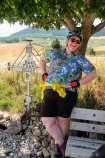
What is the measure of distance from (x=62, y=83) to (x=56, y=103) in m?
0.31

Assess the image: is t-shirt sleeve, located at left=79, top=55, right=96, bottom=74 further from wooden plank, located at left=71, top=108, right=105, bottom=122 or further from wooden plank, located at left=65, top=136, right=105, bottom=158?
wooden plank, located at left=65, top=136, right=105, bottom=158

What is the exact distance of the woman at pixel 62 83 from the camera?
2.30 metres

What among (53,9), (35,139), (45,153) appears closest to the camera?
(53,9)

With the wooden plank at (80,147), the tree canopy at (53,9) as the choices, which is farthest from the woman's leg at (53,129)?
the tree canopy at (53,9)

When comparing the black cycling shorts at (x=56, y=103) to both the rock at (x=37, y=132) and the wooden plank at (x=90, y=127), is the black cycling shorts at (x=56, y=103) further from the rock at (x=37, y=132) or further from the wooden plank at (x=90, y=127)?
the rock at (x=37, y=132)

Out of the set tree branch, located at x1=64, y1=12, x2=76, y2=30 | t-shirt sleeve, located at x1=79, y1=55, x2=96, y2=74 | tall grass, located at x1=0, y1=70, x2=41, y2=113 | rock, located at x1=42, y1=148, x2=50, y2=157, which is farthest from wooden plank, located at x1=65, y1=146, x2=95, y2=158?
tree branch, located at x1=64, y1=12, x2=76, y2=30

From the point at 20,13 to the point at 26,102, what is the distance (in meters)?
2.04

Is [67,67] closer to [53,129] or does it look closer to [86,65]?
[86,65]

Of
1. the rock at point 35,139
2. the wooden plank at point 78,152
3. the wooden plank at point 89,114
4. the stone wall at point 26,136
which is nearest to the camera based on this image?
the wooden plank at point 78,152

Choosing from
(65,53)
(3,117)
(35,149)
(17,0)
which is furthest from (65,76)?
(3,117)

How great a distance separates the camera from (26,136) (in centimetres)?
345

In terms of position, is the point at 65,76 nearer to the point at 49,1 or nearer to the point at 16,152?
the point at 49,1

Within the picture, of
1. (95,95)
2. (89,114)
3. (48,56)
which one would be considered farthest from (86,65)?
(95,95)

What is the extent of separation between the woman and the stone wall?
715mm
